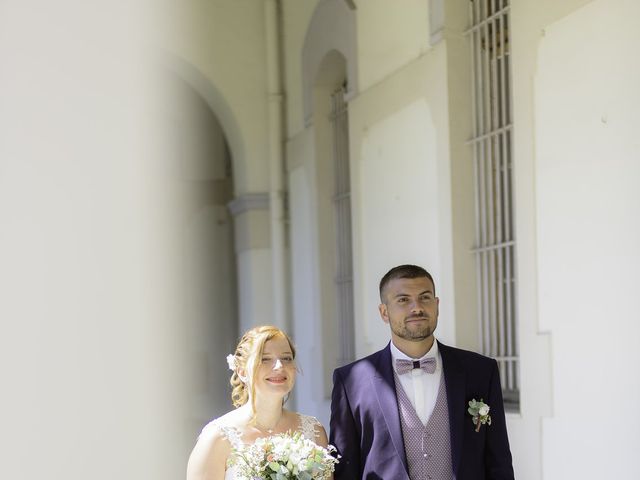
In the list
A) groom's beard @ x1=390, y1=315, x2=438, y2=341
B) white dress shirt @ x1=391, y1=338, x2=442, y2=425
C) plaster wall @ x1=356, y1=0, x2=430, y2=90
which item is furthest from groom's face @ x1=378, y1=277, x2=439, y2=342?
plaster wall @ x1=356, y1=0, x2=430, y2=90

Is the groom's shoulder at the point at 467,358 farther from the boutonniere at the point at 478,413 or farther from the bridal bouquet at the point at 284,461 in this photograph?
the bridal bouquet at the point at 284,461

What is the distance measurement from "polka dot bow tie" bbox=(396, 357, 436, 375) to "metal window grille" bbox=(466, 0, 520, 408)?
2172mm

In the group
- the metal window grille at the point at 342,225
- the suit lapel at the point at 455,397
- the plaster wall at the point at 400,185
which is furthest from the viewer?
the metal window grille at the point at 342,225

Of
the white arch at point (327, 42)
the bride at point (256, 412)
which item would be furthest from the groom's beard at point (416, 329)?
the white arch at point (327, 42)

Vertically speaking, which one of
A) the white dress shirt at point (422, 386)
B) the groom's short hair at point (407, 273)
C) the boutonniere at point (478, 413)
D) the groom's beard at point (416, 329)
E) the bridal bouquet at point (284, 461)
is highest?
the groom's short hair at point (407, 273)

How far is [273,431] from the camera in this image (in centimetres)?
342

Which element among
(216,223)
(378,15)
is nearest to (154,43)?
(378,15)

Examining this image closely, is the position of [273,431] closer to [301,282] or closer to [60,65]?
[60,65]

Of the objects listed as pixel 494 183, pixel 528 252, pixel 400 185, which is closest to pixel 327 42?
pixel 400 185

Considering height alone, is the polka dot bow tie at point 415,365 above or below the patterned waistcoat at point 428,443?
above

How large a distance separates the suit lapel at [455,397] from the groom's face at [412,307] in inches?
5.8

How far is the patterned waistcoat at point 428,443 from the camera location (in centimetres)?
322

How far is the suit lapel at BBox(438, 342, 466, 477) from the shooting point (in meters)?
3.21

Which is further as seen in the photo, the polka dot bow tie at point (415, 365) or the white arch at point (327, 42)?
the white arch at point (327, 42)
